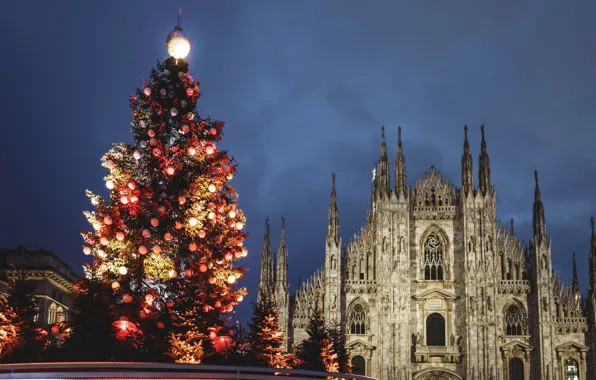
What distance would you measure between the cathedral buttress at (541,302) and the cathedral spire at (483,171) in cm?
370

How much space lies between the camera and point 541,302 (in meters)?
43.3

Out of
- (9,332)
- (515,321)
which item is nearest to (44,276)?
(515,321)

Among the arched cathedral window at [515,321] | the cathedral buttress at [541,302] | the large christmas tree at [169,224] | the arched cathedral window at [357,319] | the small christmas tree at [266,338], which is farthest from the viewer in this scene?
the arched cathedral window at [357,319]

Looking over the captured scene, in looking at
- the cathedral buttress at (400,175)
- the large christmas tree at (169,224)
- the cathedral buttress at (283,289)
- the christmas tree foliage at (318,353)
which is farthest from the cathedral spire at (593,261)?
the large christmas tree at (169,224)

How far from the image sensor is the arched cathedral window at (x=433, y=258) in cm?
4622

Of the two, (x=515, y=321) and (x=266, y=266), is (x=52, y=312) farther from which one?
(x=515, y=321)

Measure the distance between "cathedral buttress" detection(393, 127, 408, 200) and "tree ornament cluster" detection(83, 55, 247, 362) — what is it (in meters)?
30.1

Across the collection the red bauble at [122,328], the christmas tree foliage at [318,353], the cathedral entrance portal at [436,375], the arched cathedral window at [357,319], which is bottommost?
the cathedral entrance portal at [436,375]

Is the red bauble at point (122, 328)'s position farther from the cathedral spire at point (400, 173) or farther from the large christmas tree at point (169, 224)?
the cathedral spire at point (400, 173)

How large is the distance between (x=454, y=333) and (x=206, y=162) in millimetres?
32358

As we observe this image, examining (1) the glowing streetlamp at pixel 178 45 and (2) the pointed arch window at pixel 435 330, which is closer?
(1) the glowing streetlamp at pixel 178 45

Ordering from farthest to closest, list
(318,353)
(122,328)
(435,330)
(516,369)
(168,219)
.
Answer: (435,330) → (516,369) → (318,353) → (168,219) → (122,328)

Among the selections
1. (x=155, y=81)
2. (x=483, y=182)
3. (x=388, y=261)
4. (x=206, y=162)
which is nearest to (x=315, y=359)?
(x=206, y=162)

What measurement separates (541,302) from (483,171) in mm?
9348
